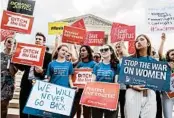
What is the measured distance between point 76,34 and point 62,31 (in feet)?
0.53

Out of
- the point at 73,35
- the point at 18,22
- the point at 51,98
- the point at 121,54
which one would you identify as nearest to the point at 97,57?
the point at 121,54

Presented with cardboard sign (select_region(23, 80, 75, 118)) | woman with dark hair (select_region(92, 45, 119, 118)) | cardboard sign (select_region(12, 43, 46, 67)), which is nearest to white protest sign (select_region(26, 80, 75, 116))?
cardboard sign (select_region(23, 80, 75, 118))

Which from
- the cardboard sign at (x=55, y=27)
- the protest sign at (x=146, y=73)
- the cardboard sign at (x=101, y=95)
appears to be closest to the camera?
the protest sign at (x=146, y=73)

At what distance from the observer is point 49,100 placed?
3.69 meters

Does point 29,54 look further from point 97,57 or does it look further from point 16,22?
point 97,57

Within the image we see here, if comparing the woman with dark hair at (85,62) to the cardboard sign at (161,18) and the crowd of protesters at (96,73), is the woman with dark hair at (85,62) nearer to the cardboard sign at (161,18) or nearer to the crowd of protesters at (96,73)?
the crowd of protesters at (96,73)

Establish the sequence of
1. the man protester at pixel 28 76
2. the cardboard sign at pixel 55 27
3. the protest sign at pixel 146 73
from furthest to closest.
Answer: the man protester at pixel 28 76, the cardboard sign at pixel 55 27, the protest sign at pixel 146 73

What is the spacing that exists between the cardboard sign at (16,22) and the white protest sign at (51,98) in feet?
2.00

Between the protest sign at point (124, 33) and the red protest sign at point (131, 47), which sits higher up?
the protest sign at point (124, 33)

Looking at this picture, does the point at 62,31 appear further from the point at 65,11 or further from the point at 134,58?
the point at 134,58

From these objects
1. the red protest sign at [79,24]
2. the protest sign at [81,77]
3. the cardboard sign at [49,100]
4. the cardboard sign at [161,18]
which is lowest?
the cardboard sign at [49,100]

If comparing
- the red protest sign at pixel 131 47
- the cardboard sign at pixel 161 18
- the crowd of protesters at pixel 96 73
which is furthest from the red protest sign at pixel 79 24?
the cardboard sign at pixel 161 18

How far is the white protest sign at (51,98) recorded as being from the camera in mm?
3684

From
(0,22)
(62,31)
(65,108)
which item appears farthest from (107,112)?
(0,22)
